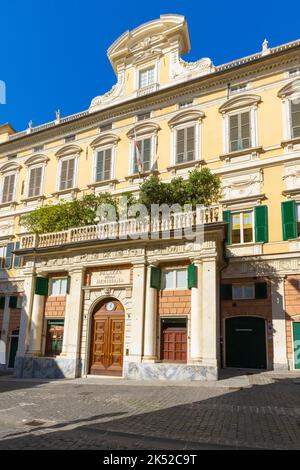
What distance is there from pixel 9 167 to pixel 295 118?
70.8 ft

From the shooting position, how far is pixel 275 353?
17.6 metres

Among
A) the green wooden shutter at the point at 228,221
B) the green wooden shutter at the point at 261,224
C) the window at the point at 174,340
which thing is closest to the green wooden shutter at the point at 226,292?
the green wooden shutter at the point at 228,221

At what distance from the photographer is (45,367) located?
690 inches

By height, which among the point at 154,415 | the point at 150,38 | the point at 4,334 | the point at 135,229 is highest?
the point at 150,38

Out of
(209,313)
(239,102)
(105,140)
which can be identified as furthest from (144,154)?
(209,313)

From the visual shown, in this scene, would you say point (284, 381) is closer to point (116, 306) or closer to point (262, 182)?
point (116, 306)

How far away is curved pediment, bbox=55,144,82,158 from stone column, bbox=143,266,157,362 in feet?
46.0

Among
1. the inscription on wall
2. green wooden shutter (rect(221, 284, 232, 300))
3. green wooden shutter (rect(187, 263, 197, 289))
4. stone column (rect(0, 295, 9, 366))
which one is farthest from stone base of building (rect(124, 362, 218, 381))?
stone column (rect(0, 295, 9, 366))

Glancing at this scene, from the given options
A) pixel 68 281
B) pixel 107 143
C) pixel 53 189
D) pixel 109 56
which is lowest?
pixel 68 281

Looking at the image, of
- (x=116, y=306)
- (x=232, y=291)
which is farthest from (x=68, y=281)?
(x=232, y=291)

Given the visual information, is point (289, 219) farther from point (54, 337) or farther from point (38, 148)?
point (38, 148)

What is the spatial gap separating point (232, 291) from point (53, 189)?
49.5 feet

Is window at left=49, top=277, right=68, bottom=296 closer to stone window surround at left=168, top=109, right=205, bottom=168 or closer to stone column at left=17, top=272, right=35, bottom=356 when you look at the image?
stone column at left=17, top=272, right=35, bottom=356

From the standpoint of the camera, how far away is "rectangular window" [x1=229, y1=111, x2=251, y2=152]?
21.3 meters
